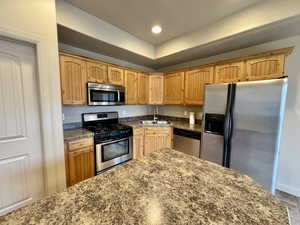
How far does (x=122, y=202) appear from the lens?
2.35 ft

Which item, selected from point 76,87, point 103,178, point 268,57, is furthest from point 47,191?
point 268,57

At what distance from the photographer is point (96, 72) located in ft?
8.02

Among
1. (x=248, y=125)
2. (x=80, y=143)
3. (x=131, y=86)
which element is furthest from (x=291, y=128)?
(x=80, y=143)

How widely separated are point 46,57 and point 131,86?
172cm

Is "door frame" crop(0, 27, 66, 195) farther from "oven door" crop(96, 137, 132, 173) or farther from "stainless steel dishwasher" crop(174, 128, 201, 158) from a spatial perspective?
"stainless steel dishwasher" crop(174, 128, 201, 158)

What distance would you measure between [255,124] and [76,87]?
9.28 feet

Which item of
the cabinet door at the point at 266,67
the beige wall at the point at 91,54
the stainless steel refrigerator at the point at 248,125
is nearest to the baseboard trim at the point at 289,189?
the stainless steel refrigerator at the point at 248,125

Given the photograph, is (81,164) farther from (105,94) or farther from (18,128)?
(105,94)

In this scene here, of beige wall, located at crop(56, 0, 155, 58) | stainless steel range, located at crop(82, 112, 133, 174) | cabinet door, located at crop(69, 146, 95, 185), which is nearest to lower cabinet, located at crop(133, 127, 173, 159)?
stainless steel range, located at crop(82, 112, 133, 174)

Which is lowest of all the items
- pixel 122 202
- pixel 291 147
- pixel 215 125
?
pixel 291 147

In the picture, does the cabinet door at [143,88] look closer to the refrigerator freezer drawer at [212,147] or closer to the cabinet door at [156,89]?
the cabinet door at [156,89]

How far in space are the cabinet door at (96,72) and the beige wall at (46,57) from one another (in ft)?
2.41

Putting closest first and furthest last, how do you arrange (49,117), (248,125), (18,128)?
(18,128) → (49,117) → (248,125)

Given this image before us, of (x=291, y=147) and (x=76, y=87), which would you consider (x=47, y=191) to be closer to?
(x=76, y=87)
